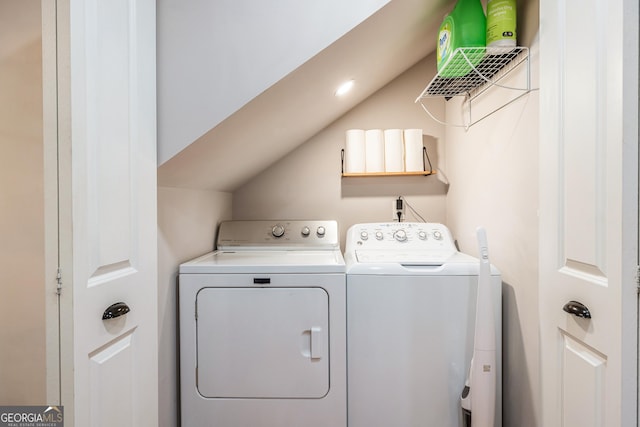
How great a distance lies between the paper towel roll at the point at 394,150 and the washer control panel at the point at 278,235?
0.58m

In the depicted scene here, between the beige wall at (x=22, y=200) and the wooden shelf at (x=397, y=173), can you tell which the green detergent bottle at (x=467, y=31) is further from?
the beige wall at (x=22, y=200)

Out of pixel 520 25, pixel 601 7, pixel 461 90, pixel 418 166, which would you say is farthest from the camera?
pixel 418 166

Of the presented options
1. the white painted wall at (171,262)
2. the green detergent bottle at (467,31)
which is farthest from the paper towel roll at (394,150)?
the white painted wall at (171,262)

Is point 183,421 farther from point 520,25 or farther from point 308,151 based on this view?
point 520,25

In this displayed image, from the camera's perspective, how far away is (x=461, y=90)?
6.07ft

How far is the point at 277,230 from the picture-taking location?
7.10 feet

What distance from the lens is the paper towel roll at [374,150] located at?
2227 mm

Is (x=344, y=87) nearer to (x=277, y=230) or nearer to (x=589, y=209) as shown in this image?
(x=277, y=230)

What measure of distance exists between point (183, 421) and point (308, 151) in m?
1.82

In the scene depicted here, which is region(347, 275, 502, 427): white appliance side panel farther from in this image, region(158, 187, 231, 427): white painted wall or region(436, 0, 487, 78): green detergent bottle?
region(436, 0, 487, 78): green detergent bottle

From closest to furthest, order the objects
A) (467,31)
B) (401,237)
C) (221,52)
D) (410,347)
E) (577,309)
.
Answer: (577,309) < (221,52) < (467,31) < (410,347) < (401,237)

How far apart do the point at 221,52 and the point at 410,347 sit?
1561mm

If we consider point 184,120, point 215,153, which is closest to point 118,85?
point 184,120

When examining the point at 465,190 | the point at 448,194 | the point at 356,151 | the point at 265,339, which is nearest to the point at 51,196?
the point at 265,339
